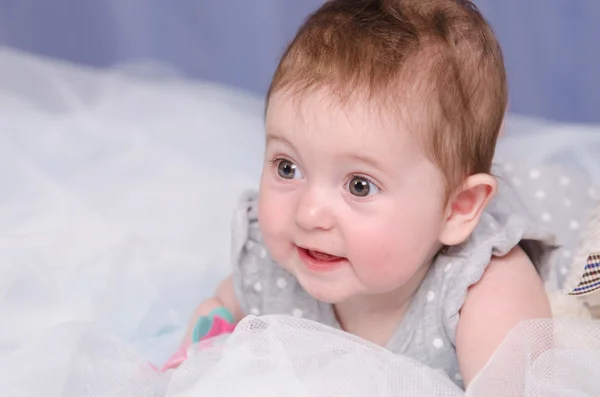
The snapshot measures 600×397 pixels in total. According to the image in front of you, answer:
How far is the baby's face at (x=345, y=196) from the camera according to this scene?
107 centimetres

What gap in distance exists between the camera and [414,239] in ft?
3.68

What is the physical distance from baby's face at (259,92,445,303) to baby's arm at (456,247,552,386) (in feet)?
0.28

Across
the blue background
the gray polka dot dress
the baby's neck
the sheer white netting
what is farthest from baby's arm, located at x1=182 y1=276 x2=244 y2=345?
the blue background

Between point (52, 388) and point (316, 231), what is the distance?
323mm

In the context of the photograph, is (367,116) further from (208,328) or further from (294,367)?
(208,328)

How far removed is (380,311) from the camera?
1.26 metres

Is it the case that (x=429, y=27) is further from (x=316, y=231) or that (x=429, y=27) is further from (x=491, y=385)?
(x=491, y=385)

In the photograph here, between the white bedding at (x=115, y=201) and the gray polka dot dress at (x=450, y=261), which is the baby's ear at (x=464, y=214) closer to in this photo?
the gray polka dot dress at (x=450, y=261)

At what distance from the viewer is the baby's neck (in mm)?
1248

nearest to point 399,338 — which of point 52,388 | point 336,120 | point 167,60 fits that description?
point 336,120

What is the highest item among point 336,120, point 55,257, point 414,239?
point 336,120

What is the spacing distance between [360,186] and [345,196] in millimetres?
20

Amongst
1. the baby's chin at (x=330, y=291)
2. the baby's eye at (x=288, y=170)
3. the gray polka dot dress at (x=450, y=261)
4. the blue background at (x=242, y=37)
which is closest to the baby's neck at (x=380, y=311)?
the gray polka dot dress at (x=450, y=261)

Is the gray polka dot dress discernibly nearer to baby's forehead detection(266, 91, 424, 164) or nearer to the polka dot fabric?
the polka dot fabric
